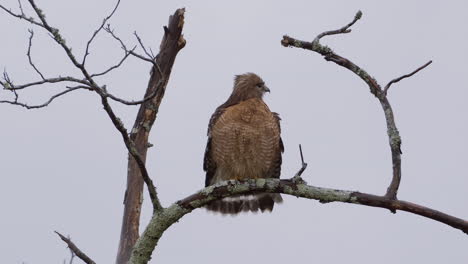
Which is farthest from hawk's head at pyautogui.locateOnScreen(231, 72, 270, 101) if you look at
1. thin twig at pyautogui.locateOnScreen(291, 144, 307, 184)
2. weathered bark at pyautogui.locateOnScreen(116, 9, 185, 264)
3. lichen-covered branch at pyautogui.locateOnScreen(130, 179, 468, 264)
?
thin twig at pyautogui.locateOnScreen(291, 144, 307, 184)

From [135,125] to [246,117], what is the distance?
127cm

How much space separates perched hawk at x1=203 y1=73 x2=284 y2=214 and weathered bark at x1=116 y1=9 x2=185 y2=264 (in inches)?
36.6

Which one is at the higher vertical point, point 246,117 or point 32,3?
point 246,117

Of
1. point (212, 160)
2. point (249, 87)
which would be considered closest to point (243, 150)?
point (212, 160)

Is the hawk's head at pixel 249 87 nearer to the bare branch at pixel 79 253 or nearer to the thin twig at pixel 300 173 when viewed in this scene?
the thin twig at pixel 300 173

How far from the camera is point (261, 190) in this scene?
5.79m

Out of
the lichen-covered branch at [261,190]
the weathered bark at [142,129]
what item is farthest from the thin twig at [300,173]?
the weathered bark at [142,129]

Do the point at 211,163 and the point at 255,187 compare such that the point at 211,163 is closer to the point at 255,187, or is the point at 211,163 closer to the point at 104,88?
the point at 255,187

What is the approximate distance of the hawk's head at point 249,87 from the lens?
8.44 metres

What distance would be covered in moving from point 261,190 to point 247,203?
77.1 inches

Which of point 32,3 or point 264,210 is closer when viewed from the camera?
point 32,3

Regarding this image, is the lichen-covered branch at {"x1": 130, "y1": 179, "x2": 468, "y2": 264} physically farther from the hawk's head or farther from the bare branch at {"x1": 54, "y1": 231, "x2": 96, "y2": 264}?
the hawk's head

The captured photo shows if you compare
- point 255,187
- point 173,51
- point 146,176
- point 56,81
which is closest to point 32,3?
point 56,81

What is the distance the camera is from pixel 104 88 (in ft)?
15.3
